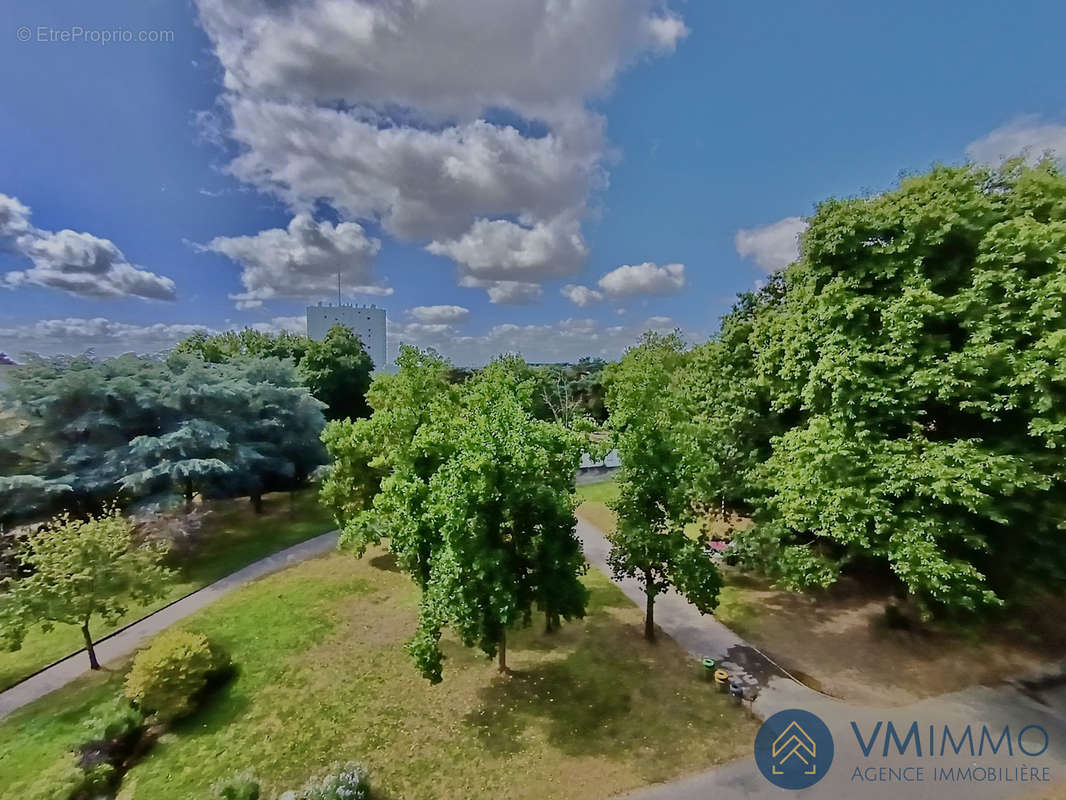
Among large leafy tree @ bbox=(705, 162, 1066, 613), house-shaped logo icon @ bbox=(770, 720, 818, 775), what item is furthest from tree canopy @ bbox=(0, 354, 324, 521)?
large leafy tree @ bbox=(705, 162, 1066, 613)

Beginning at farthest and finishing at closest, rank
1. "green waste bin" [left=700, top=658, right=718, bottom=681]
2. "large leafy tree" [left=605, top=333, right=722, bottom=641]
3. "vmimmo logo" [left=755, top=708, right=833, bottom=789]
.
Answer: "large leafy tree" [left=605, top=333, right=722, bottom=641] < "green waste bin" [left=700, top=658, right=718, bottom=681] < "vmimmo logo" [left=755, top=708, right=833, bottom=789]

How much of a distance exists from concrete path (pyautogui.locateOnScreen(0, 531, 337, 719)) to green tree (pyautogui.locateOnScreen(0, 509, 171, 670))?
760 millimetres

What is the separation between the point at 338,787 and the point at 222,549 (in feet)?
49.6

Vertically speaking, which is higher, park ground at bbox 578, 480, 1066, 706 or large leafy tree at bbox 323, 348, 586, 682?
large leafy tree at bbox 323, 348, 586, 682

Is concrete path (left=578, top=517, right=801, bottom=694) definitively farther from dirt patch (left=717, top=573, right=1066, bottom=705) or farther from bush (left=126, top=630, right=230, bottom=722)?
bush (left=126, top=630, right=230, bottom=722)

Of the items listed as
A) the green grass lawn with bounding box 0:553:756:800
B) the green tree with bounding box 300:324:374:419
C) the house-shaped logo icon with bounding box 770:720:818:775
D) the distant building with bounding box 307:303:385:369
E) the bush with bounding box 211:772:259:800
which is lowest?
the house-shaped logo icon with bounding box 770:720:818:775

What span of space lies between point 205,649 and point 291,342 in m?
27.6

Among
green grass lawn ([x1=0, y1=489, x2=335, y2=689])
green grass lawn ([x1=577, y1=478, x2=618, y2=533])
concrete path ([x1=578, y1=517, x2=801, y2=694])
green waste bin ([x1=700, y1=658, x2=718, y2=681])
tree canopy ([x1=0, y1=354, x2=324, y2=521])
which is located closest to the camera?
green waste bin ([x1=700, y1=658, x2=718, y2=681])

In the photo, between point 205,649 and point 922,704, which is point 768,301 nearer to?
point 922,704

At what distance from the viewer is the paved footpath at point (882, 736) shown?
7910mm

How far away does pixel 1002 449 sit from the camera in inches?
370

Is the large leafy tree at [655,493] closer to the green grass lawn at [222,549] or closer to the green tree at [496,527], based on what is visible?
the green tree at [496,527]

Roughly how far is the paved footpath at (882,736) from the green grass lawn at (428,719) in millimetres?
496

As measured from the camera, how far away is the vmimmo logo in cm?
829
